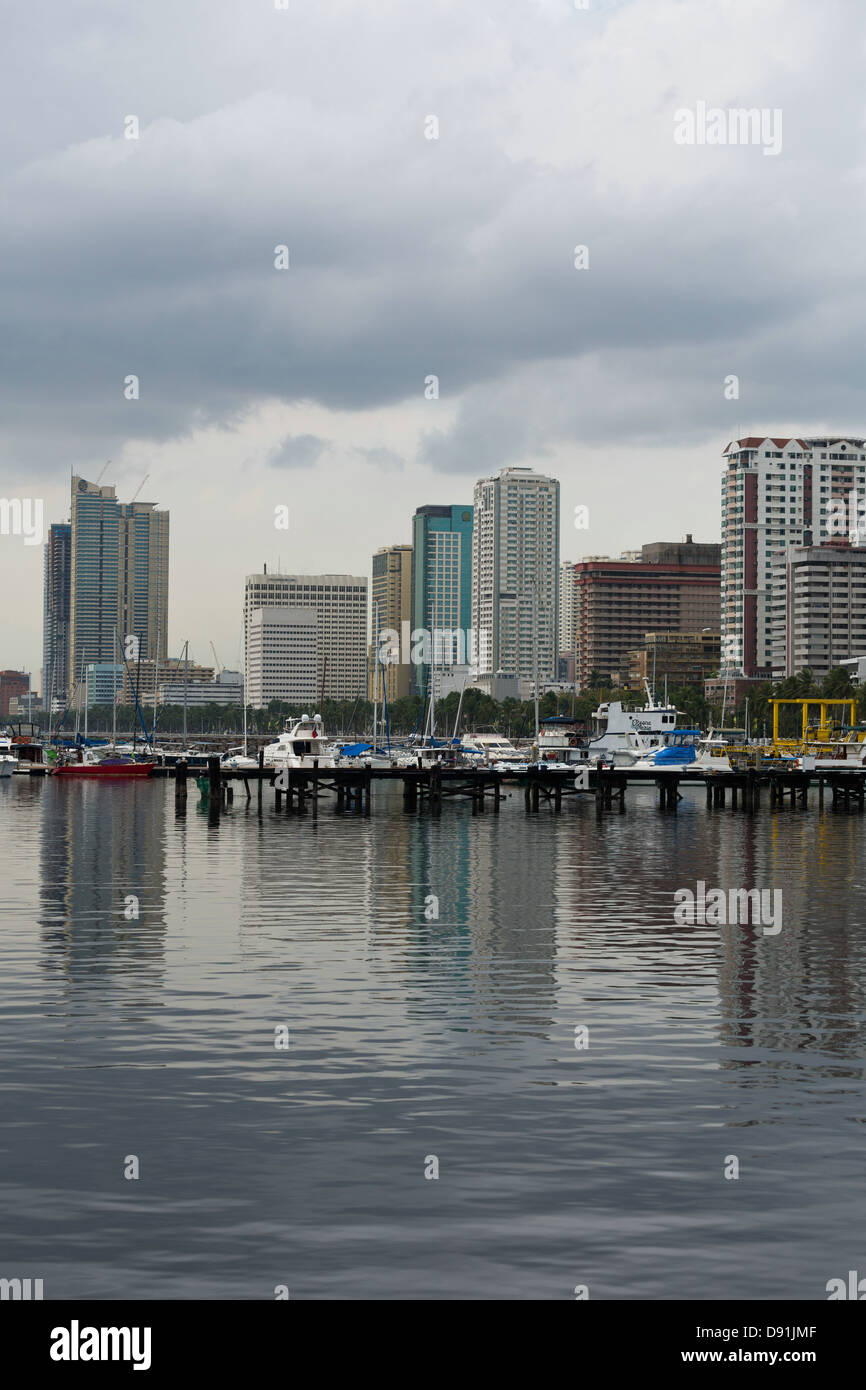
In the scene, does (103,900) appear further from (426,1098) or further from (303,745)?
(303,745)

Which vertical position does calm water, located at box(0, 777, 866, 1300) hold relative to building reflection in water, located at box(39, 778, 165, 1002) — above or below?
above

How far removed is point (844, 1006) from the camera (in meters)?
32.0

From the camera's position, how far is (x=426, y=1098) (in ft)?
77.6

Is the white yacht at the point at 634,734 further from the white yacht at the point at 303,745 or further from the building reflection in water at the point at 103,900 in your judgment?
the building reflection in water at the point at 103,900

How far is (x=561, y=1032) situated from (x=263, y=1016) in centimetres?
605

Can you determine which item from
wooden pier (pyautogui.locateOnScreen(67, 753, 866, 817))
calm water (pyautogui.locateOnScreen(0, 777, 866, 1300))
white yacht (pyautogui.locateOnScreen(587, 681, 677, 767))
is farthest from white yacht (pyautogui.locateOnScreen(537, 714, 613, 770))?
calm water (pyautogui.locateOnScreen(0, 777, 866, 1300))

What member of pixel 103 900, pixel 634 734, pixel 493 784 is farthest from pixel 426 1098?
pixel 634 734

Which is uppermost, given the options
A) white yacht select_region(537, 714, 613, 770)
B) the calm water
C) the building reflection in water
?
white yacht select_region(537, 714, 613, 770)

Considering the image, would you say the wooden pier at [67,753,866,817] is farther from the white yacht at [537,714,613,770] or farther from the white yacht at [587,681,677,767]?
the white yacht at [537,714,613,770]

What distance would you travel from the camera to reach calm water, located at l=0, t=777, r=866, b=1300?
1688cm

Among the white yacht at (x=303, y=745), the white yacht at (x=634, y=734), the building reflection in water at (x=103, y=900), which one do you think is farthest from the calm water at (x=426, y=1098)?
the white yacht at (x=634, y=734)

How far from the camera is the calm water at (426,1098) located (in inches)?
664

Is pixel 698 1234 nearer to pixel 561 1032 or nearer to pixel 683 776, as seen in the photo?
pixel 561 1032
